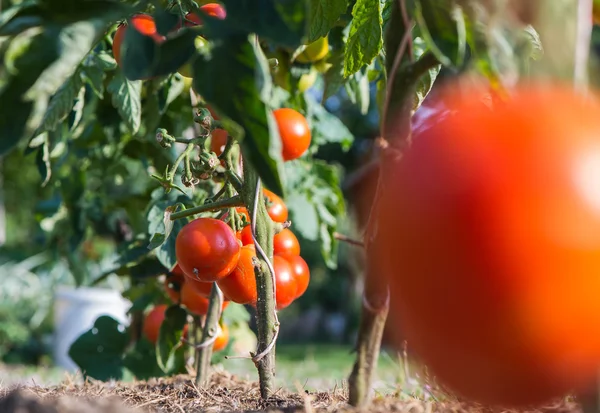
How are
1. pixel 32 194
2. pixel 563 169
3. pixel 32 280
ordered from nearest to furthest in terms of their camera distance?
pixel 563 169 → pixel 32 280 → pixel 32 194

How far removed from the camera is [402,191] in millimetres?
510

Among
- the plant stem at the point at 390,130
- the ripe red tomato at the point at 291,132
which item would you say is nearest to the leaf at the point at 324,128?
the ripe red tomato at the point at 291,132

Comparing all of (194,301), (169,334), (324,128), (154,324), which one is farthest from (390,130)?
(324,128)

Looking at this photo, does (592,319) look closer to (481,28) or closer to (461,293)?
(461,293)

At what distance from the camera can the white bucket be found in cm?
352

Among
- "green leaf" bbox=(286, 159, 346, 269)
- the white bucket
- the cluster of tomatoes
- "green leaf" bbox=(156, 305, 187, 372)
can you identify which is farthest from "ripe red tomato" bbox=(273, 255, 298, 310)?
the white bucket

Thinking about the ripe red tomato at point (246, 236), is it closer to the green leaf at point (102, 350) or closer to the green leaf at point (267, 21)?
the green leaf at point (267, 21)

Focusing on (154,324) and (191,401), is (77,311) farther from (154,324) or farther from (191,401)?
(191,401)

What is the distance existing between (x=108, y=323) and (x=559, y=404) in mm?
1059

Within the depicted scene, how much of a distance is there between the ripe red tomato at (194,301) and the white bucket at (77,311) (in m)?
2.44

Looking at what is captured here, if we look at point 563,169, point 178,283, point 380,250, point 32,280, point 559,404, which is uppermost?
point 563,169

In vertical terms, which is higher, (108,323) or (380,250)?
(380,250)

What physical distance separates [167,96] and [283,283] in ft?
1.55

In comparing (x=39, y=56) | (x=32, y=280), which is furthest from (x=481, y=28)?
(x=32, y=280)
